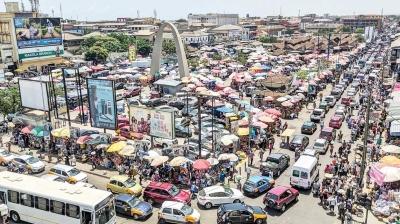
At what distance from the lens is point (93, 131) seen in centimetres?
3859

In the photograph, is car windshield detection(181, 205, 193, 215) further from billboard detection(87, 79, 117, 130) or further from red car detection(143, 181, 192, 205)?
billboard detection(87, 79, 117, 130)

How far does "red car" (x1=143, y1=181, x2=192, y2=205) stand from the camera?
25359 millimetres

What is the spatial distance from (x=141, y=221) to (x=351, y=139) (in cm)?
2331

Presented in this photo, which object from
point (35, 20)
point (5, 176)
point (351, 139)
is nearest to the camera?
point (5, 176)

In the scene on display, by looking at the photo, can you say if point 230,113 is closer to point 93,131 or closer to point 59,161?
point 93,131

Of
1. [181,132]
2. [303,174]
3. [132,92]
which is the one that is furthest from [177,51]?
[303,174]

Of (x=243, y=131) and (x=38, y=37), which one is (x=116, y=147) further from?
(x=38, y=37)

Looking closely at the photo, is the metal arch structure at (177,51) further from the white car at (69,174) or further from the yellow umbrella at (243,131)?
the white car at (69,174)

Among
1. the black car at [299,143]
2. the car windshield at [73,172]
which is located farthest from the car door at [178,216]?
the black car at [299,143]

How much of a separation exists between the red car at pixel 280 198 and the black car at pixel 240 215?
61.8 inches

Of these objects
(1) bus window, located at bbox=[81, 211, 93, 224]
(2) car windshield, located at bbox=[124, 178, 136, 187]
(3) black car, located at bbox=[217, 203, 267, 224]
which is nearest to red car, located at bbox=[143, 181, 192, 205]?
(2) car windshield, located at bbox=[124, 178, 136, 187]

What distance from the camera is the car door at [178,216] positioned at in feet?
74.9

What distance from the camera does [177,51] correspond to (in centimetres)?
6231

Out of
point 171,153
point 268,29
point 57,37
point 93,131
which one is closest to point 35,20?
point 57,37
